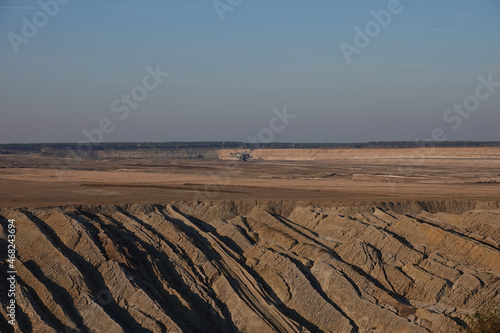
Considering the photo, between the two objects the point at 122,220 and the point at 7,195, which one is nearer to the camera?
the point at 122,220

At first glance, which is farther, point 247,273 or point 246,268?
point 246,268

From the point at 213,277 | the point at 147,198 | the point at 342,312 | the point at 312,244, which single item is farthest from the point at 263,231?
the point at 147,198

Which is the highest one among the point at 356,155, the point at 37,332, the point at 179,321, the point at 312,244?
the point at 356,155

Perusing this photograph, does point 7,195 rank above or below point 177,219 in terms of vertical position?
below

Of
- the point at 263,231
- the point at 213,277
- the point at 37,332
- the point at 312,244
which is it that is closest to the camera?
the point at 37,332

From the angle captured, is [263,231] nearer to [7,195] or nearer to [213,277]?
[213,277]

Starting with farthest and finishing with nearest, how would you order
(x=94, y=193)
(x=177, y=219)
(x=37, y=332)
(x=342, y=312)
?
(x=94, y=193)
(x=177, y=219)
(x=342, y=312)
(x=37, y=332)

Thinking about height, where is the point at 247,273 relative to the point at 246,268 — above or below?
below
